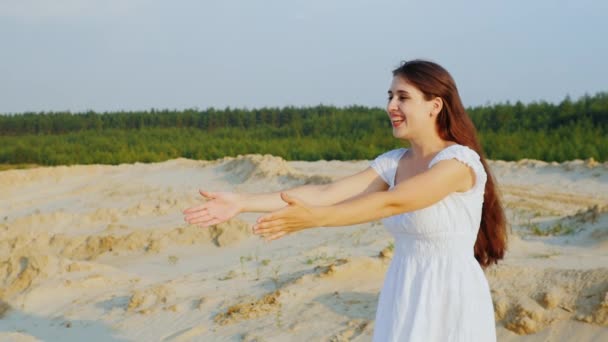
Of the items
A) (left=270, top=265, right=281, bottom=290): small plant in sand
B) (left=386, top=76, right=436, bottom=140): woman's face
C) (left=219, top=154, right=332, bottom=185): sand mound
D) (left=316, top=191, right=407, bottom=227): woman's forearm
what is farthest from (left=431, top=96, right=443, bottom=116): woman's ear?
(left=219, top=154, right=332, bottom=185): sand mound

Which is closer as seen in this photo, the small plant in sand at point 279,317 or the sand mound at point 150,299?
the small plant in sand at point 279,317

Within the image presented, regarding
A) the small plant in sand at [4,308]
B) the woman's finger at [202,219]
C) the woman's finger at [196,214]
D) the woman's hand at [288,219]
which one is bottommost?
the small plant in sand at [4,308]

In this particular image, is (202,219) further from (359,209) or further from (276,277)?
(276,277)

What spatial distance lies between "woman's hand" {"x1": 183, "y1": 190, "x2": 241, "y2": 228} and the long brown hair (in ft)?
2.50

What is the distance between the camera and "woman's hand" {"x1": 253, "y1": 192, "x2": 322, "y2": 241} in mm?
2127

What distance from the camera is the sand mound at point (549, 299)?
469 cm

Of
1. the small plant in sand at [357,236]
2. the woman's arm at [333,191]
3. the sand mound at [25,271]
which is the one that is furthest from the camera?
the small plant in sand at [357,236]

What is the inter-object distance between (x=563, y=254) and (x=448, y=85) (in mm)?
4407

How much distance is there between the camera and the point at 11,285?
26.0ft

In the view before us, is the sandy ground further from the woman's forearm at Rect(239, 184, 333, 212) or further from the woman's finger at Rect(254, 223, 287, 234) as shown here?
the woman's finger at Rect(254, 223, 287, 234)

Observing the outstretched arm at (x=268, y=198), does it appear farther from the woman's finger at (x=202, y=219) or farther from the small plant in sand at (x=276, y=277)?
the small plant in sand at (x=276, y=277)

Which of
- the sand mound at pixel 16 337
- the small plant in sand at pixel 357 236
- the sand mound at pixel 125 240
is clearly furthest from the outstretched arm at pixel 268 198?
the sand mound at pixel 125 240

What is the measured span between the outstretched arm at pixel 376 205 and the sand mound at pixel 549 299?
239 centimetres

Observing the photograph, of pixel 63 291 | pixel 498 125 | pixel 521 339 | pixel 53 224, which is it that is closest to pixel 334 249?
pixel 63 291
